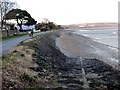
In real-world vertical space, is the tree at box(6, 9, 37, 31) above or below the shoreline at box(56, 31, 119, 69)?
above

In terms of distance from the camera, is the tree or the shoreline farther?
the tree

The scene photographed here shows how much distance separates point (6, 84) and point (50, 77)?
5650 millimetres

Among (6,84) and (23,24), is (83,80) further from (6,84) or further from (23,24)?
(23,24)

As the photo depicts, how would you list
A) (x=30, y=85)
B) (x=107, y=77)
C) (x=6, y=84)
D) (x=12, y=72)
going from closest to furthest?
1. (x=6, y=84)
2. (x=30, y=85)
3. (x=12, y=72)
4. (x=107, y=77)

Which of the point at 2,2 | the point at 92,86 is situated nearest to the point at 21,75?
the point at 92,86

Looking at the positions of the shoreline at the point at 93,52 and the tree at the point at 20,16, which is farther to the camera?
the tree at the point at 20,16

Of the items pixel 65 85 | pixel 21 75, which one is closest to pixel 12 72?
pixel 21 75

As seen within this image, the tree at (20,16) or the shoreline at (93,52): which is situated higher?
the tree at (20,16)

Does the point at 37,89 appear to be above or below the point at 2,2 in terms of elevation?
below

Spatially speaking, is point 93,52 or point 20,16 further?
point 20,16

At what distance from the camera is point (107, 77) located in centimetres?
2308

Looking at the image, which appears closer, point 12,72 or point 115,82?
point 12,72

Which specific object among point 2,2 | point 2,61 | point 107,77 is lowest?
point 107,77

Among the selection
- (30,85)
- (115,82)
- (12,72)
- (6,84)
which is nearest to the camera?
(6,84)
